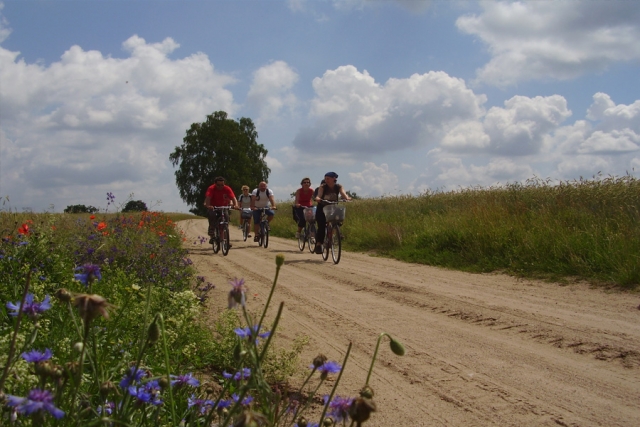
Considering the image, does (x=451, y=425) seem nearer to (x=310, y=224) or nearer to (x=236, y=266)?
(x=236, y=266)

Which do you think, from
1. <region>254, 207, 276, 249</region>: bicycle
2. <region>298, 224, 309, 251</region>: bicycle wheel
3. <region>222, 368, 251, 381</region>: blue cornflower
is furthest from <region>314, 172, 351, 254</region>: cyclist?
<region>222, 368, 251, 381</region>: blue cornflower

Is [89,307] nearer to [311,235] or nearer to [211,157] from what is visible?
[311,235]

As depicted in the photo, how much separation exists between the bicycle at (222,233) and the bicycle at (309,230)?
202 centimetres

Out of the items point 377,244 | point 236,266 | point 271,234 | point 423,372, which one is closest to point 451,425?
point 423,372

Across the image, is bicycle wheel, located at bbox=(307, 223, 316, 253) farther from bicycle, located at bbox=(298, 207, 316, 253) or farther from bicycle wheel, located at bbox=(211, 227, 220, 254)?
bicycle wheel, located at bbox=(211, 227, 220, 254)

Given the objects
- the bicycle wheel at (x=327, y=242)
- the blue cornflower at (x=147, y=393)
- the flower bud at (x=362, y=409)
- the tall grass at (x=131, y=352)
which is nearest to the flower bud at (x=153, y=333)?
the tall grass at (x=131, y=352)

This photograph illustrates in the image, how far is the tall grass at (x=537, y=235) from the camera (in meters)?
7.91

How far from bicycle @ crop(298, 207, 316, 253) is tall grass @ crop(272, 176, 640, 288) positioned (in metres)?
1.19

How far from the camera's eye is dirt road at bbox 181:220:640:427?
127 inches

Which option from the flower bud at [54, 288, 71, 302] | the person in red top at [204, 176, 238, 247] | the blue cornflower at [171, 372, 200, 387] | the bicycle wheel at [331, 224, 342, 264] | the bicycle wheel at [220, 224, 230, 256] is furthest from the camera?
the person in red top at [204, 176, 238, 247]

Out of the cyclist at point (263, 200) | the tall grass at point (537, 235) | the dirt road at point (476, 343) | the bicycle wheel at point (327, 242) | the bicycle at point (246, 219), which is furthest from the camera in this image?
the bicycle at point (246, 219)

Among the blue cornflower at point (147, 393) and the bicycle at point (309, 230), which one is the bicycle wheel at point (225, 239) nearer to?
the bicycle at point (309, 230)

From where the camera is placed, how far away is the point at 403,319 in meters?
5.54

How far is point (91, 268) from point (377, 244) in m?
12.5
